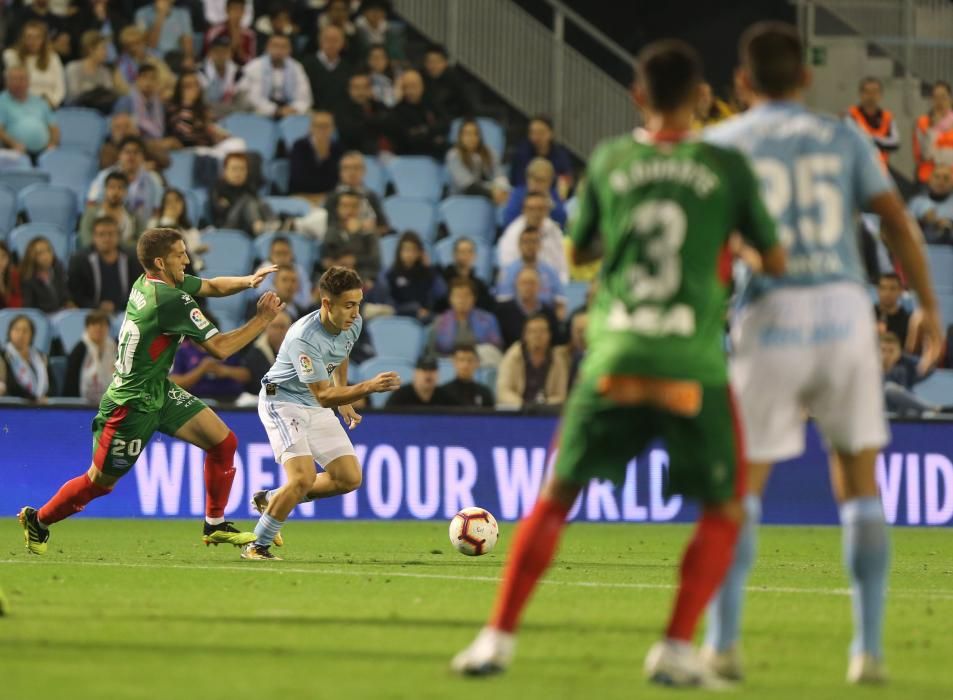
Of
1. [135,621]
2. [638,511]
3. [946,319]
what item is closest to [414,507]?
[638,511]

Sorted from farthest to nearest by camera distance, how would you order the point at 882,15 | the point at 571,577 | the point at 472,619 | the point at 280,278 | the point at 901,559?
the point at 882,15 → the point at 280,278 → the point at 901,559 → the point at 571,577 → the point at 472,619

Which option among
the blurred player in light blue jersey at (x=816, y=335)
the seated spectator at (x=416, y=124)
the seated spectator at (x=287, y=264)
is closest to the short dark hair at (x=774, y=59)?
the blurred player in light blue jersey at (x=816, y=335)

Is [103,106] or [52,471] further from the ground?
[103,106]

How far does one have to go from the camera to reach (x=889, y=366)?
17.1 metres

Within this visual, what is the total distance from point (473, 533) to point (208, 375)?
5758 mm

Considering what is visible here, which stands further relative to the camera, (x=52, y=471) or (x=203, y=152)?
(x=203, y=152)

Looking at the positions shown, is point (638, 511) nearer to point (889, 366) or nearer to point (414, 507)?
Result: point (414, 507)

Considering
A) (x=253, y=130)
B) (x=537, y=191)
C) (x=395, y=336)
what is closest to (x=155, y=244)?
(x=395, y=336)

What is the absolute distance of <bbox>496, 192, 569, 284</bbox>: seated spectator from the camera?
18500 mm

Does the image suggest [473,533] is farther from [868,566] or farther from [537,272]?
[537,272]

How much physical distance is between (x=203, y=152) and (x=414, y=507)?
5.84 meters

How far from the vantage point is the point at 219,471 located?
12.0 metres

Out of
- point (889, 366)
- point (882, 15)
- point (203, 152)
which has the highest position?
point (882, 15)


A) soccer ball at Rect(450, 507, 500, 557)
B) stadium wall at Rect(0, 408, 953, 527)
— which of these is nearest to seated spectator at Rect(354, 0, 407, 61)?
stadium wall at Rect(0, 408, 953, 527)
